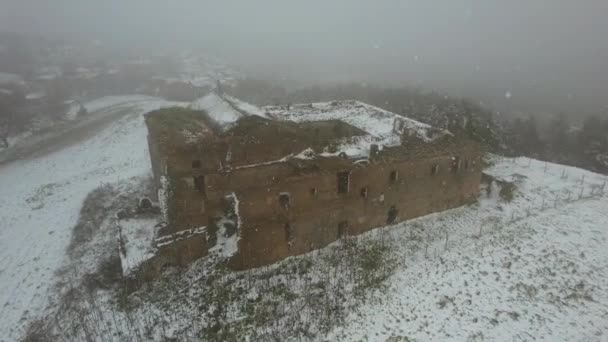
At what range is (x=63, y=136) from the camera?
40.0 meters

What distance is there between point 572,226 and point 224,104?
19.8 m

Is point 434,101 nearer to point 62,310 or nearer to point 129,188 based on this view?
point 129,188

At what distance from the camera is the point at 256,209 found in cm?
1492

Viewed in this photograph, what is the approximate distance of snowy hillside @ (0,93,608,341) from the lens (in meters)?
12.4

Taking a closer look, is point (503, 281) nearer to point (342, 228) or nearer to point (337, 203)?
point (342, 228)

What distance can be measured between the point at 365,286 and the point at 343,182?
484 cm

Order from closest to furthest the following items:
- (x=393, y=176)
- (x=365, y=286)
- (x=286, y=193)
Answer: (x=365, y=286) → (x=286, y=193) → (x=393, y=176)

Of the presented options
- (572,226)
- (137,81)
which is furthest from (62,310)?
(137,81)

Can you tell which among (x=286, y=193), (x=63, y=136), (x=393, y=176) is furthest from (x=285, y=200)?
(x=63, y=136)

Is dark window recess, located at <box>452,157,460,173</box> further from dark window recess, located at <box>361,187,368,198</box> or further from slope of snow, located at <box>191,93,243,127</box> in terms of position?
slope of snow, located at <box>191,93,243,127</box>

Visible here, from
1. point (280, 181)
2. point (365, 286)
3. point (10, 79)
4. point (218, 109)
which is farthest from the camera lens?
point (10, 79)

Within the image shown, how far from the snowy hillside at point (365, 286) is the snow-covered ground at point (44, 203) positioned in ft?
0.33

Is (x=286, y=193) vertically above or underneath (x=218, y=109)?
underneath

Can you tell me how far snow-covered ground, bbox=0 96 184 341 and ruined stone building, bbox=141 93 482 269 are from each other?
19.1ft
